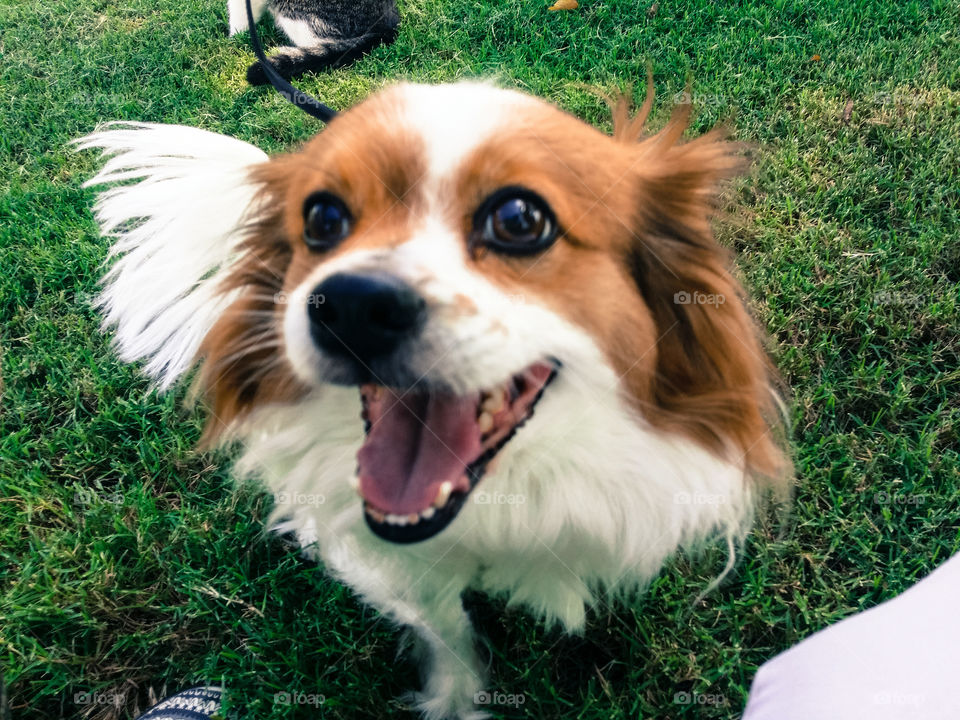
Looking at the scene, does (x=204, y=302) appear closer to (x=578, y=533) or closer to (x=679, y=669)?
(x=578, y=533)

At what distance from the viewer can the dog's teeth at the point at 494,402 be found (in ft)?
4.90

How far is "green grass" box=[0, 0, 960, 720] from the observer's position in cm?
218

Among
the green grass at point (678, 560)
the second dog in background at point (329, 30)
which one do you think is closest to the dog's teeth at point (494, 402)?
the green grass at point (678, 560)

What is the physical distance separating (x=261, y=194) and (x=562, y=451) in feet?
4.02

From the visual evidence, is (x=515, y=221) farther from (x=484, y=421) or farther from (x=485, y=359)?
(x=484, y=421)

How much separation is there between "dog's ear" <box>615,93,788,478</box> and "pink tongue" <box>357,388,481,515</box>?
19.3 inches

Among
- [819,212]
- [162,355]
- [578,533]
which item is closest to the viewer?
[578,533]

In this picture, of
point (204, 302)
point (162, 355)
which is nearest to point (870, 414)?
point (204, 302)

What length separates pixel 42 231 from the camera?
3.46m

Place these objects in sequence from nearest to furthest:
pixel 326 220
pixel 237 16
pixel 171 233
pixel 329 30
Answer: pixel 326 220 < pixel 171 233 < pixel 329 30 < pixel 237 16

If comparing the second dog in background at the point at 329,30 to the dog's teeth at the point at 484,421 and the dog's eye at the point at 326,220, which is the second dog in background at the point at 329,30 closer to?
the dog's eye at the point at 326,220

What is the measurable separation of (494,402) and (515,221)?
41cm

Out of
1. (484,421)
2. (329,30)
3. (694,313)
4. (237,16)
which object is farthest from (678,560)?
(237,16)

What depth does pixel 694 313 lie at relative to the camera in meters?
1.71
